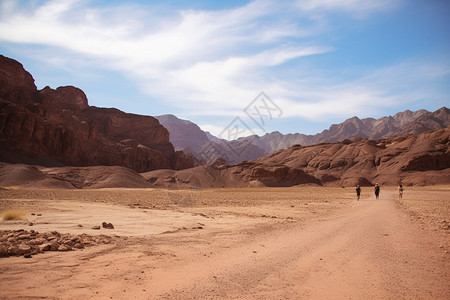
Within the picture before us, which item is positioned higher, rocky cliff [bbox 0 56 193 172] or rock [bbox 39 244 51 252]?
rocky cliff [bbox 0 56 193 172]

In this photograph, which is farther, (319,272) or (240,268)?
(240,268)

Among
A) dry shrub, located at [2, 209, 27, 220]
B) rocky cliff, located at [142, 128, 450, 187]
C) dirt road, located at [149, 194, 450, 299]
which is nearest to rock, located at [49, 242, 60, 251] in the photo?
dirt road, located at [149, 194, 450, 299]

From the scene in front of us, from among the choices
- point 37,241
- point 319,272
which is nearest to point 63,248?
point 37,241

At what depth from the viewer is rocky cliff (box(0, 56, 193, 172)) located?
8969 centimetres

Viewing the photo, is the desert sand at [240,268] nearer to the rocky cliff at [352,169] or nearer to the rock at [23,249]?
the rock at [23,249]

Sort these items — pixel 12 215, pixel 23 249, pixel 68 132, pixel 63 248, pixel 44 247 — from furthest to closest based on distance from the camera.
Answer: pixel 68 132, pixel 12 215, pixel 63 248, pixel 44 247, pixel 23 249

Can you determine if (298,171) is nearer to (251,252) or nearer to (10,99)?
(10,99)

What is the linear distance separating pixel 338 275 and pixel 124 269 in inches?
163

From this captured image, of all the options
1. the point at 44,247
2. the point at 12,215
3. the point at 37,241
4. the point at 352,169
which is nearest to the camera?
the point at 44,247

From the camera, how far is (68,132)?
341ft

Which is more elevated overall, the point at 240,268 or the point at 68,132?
the point at 68,132

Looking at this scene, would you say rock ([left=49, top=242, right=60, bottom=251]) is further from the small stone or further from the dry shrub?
the dry shrub

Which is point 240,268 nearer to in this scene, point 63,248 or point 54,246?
point 63,248

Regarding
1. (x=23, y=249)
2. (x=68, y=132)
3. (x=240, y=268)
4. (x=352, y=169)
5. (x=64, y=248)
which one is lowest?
(x=240, y=268)
